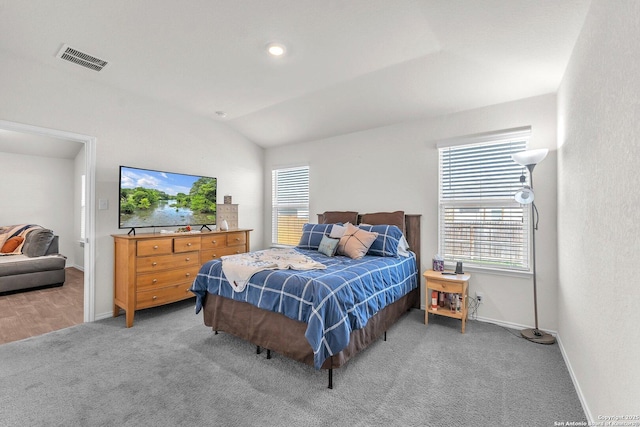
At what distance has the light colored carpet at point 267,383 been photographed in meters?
1.72

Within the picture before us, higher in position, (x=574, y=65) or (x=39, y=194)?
(x=574, y=65)

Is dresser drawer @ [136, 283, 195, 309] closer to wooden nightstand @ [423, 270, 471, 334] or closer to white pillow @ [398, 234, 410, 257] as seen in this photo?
white pillow @ [398, 234, 410, 257]

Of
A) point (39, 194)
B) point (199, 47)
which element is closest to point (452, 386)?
point (199, 47)

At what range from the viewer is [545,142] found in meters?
2.94

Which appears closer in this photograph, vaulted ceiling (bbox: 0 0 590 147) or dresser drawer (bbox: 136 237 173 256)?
vaulted ceiling (bbox: 0 0 590 147)

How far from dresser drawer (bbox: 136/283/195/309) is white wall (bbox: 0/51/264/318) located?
54 centimetres

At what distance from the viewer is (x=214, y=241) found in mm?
3934

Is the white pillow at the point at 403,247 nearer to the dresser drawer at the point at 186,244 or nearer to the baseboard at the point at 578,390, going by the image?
the baseboard at the point at 578,390

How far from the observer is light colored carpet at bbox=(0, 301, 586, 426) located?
1719mm

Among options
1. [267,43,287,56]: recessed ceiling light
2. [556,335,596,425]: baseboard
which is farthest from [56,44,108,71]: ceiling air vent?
[556,335,596,425]: baseboard

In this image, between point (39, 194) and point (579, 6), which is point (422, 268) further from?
point (39, 194)

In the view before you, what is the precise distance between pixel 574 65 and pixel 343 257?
2561mm

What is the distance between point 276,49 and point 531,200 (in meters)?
2.81

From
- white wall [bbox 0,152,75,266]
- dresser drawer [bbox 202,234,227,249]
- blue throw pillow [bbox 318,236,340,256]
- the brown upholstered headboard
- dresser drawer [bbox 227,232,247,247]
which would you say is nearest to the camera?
blue throw pillow [bbox 318,236,340,256]
